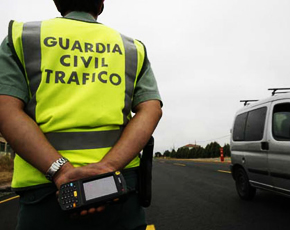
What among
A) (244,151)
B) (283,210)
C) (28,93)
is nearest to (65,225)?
(28,93)

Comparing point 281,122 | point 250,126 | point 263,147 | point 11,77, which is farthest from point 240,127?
point 11,77

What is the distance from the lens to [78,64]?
104 cm

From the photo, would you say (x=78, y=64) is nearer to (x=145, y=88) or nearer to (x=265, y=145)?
(x=145, y=88)

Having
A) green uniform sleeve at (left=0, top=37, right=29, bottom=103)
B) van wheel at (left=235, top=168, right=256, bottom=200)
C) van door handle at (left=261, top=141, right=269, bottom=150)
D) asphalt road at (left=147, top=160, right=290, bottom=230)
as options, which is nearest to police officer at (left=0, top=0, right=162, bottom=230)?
green uniform sleeve at (left=0, top=37, right=29, bottom=103)

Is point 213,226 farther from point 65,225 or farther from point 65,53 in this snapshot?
point 65,53

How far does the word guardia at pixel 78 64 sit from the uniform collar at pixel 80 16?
0.17m

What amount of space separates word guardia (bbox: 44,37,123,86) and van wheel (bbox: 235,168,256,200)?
4721 millimetres

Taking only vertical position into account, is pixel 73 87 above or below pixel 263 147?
above

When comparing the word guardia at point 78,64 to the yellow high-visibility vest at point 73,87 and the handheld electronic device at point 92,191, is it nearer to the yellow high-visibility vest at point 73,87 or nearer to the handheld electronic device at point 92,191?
the yellow high-visibility vest at point 73,87

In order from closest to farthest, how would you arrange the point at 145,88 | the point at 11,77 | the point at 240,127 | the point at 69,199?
the point at 69,199, the point at 11,77, the point at 145,88, the point at 240,127

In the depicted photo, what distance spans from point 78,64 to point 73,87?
102 millimetres

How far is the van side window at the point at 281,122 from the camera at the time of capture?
385 cm

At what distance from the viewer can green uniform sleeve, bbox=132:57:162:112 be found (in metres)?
1.17

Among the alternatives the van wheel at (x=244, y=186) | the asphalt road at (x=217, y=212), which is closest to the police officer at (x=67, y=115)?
the asphalt road at (x=217, y=212)
